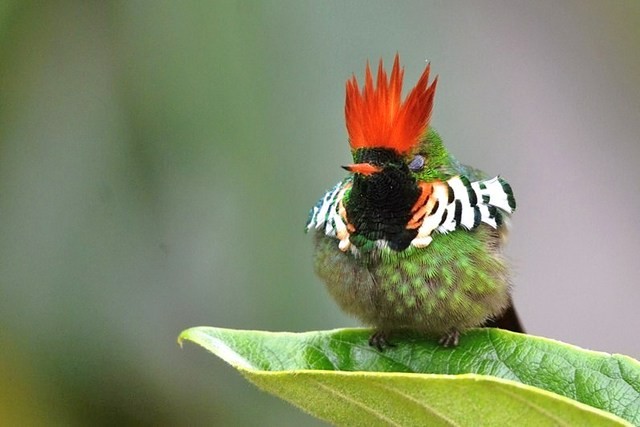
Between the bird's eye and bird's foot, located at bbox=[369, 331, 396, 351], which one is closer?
bird's foot, located at bbox=[369, 331, 396, 351]

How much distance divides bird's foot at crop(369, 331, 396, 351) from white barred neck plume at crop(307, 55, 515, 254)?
135 millimetres

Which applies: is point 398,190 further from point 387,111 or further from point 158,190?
point 158,190

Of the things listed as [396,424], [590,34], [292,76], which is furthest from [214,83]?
[590,34]

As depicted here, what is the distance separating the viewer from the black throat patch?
126 cm

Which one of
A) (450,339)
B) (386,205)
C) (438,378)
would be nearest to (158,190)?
(386,205)

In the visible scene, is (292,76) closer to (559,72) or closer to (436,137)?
(436,137)

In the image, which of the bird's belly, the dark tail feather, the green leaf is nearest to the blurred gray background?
the dark tail feather

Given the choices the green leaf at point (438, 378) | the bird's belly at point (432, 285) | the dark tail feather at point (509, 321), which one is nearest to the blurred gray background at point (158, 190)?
the dark tail feather at point (509, 321)

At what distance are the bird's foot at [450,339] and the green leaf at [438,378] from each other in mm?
11

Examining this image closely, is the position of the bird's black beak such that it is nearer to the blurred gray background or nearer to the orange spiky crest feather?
the orange spiky crest feather

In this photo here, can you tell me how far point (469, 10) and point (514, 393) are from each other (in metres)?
2.38

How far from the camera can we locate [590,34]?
304 centimetres

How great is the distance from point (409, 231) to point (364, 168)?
0.15 meters

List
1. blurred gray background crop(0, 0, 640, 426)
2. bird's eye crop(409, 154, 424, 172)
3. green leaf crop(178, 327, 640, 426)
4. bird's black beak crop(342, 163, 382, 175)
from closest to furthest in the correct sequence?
1. green leaf crop(178, 327, 640, 426)
2. bird's black beak crop(342, 163, 382, 175)
3. bird's eye crop(409, 154, 424, 172)
4. blurred gray background crop(0, 0, 640, 426)
